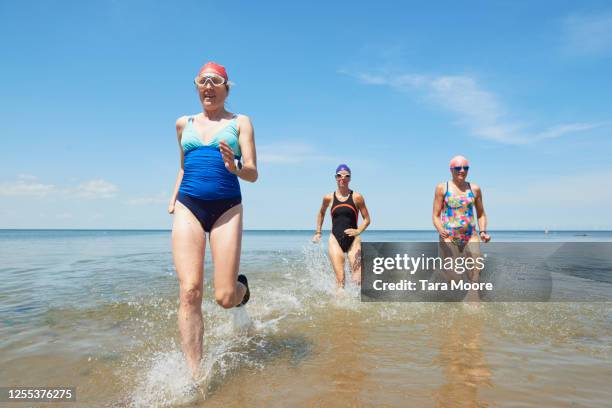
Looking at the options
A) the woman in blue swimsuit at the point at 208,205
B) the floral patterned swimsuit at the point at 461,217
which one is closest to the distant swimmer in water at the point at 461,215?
the floral patterned swimsuit at the point at 461,217

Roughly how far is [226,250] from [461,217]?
455 cm

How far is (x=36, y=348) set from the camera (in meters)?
4.39

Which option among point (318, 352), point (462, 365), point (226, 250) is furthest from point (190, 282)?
point (462, 365)

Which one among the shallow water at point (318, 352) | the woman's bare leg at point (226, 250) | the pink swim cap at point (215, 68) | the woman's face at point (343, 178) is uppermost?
the pink swim cap at point (215, 68)

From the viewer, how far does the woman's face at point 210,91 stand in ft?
12.2

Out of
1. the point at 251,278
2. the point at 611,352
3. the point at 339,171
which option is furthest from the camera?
the point at 251,278

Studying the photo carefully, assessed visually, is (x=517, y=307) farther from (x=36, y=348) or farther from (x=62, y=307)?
(x=62, y=307)

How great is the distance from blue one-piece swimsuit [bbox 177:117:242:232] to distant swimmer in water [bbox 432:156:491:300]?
4.31 meters

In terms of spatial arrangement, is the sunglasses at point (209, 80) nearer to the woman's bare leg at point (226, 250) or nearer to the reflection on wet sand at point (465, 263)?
the woman's bare leg at point (226, 250)

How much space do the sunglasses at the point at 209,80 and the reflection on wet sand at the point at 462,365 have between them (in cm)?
332

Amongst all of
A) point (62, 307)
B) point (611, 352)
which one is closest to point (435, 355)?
point (611, 352)

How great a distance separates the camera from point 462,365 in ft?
12.0

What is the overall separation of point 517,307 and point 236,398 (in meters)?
5.64

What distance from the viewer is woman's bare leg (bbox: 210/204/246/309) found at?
350 cm
